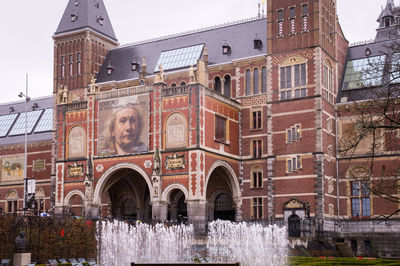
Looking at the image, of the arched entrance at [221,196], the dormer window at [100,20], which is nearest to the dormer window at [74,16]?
the dormer window at [100,20]

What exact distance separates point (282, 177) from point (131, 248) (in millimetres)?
15731

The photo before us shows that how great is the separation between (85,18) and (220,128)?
20.3m

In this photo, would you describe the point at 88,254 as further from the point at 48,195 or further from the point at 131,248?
the point at 48,195

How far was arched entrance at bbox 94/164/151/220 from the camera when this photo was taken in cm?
5565

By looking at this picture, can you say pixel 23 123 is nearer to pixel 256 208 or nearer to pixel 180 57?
pixel 180 57

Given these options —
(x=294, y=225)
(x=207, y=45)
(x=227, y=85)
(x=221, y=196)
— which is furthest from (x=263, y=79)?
(x=294, y=225)

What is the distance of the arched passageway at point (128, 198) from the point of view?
57219 millimetres

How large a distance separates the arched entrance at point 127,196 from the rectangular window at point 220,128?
8.02 meters

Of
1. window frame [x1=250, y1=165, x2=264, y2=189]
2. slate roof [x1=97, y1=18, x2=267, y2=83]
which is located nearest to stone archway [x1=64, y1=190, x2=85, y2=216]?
slate roof [x1=97, y1=18, x2=267, y2=83]

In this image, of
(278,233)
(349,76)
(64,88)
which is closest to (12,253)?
(278,233)

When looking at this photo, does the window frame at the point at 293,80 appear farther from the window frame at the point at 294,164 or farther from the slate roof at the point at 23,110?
the slate roof at the point at 23,110

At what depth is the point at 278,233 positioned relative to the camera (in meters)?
47.1

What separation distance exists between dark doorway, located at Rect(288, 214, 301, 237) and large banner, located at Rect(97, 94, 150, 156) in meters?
12.9

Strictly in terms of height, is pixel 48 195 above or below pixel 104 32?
below
